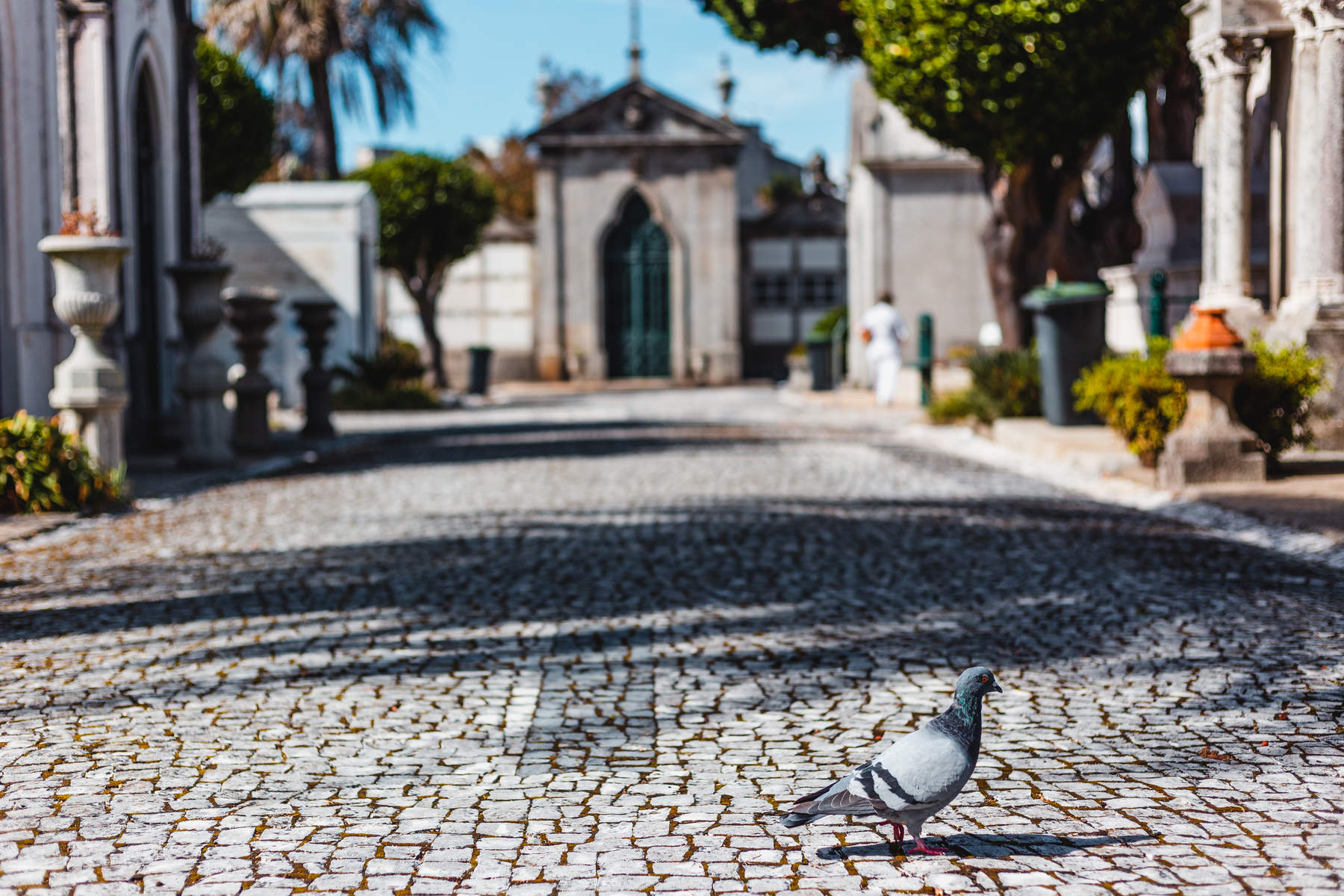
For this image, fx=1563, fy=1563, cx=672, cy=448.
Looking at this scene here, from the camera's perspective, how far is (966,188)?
94.7 feet

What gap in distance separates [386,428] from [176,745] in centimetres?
1685

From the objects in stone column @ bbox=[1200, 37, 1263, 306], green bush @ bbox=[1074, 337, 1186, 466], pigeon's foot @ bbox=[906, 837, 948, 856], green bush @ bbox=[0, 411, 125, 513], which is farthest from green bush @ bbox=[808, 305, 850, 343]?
pigeon's foot @ bbox=[906, 837, 948, 856]

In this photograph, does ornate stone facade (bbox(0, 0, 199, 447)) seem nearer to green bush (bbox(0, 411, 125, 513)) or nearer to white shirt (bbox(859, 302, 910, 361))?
green bush (bbox(0, 411, 125, 513))

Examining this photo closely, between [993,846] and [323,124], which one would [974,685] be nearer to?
[993,846]

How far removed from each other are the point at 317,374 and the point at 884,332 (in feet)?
29.2

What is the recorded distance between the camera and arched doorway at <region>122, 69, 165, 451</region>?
51.4 ft

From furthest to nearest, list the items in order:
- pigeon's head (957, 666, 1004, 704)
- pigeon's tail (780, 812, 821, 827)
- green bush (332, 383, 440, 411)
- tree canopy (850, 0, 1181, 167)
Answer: green bush (332, 383, 440, 411)
tree canopy (850, 0, 1181, 167)
pigeon's head (957, 666, 1004, 704)
pigeon's tail (780, 812, 821, 827)

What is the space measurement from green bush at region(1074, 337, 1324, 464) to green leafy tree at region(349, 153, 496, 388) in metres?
24.2

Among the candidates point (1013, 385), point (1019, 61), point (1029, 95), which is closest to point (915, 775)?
point (1013, 385)

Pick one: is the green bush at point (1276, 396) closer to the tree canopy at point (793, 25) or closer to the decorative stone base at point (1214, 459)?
the decorative stone base at point (1214, 459)

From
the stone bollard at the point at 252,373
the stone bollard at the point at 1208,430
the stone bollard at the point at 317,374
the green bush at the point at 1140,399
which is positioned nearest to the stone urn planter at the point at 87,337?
the stone bollard at the point at 252,373

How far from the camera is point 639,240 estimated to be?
40500mm

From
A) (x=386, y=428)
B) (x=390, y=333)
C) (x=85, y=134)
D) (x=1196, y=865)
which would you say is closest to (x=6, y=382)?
(x=85, y=134)

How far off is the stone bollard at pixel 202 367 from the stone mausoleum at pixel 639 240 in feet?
83.5
